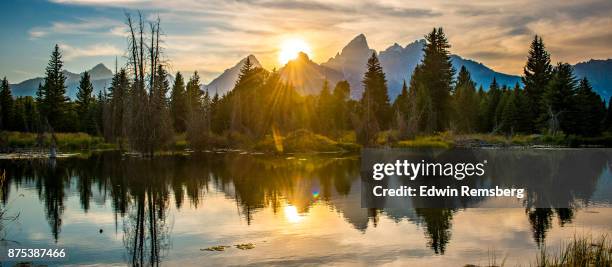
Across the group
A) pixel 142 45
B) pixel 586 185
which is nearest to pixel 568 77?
pixel 586 185

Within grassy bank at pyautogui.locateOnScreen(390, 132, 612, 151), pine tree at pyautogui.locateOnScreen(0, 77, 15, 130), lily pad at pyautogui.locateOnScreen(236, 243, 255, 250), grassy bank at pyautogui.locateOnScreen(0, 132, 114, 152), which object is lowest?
lily pad at pyautogui.locateOnScreen(236, 243, 255, 250)

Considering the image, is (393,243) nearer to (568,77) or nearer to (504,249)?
(504,249)

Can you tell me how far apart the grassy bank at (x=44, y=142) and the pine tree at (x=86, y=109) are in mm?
10139

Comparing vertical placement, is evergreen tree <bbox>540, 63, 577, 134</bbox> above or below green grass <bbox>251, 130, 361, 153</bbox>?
above

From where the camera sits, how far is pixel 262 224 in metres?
20.6

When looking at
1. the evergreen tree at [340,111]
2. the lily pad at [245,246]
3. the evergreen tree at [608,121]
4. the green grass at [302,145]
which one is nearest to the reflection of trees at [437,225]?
the lily pad at [245,246]

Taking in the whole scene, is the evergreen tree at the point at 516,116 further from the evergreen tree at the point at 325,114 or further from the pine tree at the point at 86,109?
the pine tree at the point at 86,109

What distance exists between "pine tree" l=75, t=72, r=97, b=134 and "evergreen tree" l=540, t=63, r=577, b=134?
66159mm

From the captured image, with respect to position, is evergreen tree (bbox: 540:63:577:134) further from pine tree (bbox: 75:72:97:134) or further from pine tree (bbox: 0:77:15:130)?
pine tree (bbox: 0:77:15:130)

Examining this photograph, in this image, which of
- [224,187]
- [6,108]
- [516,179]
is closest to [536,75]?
[516,179]

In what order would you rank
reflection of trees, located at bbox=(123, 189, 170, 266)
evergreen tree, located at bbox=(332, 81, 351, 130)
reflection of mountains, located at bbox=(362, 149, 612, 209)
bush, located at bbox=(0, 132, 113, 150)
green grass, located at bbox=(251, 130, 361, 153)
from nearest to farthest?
1. reflection of trees, located at bbox=(123, 189, 170, 266)
2. reflection of mountains, located at bbox=(362, 149, 612, 209)
3. bush, located at bbox=(0, 132, 113, 150)
4. green grass, located at bbox=(251, 130, 361, 153)
5. evergreen tree, located at bbox=(332, 81, 351, 130)

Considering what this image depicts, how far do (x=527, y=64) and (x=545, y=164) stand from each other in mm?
48552

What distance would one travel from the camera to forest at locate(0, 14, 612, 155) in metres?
70.0

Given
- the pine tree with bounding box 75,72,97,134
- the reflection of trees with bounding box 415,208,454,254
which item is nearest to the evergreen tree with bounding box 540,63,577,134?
the reflection of trees with bounding box 415,208,454,254
